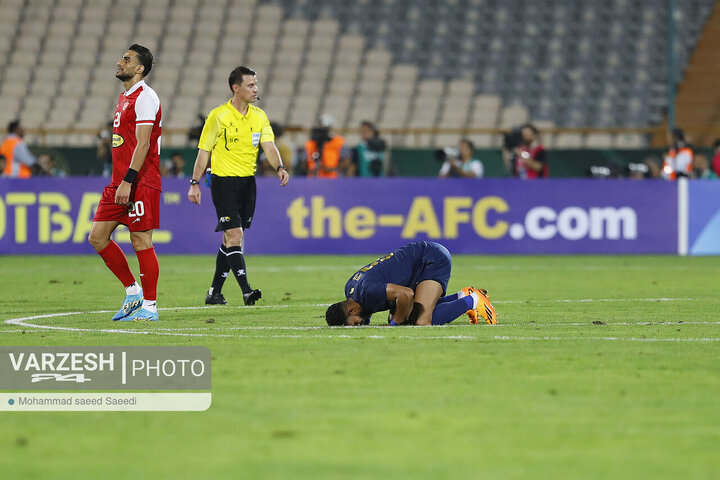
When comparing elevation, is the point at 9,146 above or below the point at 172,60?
below

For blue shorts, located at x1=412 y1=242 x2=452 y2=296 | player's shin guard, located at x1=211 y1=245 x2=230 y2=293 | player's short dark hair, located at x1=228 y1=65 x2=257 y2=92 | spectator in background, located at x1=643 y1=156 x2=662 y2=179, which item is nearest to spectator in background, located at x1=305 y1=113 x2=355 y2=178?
spectator in background, located at x1=643 y1=156 x2=662 y2=179

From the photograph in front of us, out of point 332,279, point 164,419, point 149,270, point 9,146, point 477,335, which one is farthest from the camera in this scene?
point 9,146

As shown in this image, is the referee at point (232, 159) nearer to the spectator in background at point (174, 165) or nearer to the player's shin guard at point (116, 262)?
the player's shin guard at point (116, 262)

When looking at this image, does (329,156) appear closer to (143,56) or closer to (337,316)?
(143,56)

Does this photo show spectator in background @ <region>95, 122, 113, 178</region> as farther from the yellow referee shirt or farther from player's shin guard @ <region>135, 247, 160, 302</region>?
player's shin guard @ <region>135, 247, 160, 302</region>

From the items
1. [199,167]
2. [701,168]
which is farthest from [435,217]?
[199,167]

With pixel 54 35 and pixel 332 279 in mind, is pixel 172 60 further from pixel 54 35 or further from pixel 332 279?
pixel 332 279

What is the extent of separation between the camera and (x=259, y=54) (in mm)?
32219

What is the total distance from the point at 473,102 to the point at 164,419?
26.1 m

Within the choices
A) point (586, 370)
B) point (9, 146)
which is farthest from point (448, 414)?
point (9, 146)

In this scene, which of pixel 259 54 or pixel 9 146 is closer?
pixel 9 146

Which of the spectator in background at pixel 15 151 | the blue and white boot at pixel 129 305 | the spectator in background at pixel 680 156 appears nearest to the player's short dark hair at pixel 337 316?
the blue and white boot at pixel 129 305

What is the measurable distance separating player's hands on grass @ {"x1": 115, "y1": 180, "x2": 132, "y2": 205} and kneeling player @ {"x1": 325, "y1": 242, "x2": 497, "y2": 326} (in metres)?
1.78

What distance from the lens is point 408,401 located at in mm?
5922
